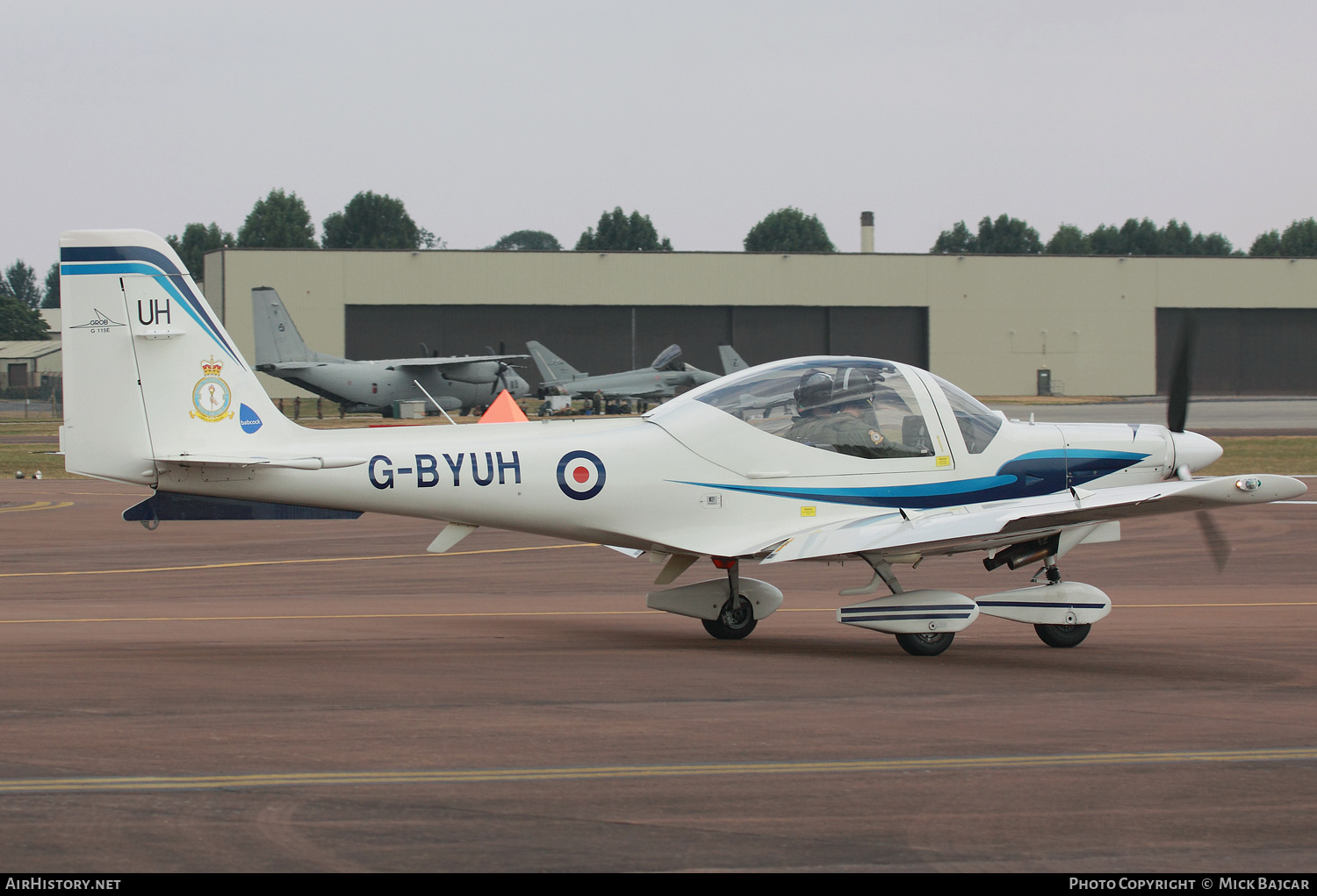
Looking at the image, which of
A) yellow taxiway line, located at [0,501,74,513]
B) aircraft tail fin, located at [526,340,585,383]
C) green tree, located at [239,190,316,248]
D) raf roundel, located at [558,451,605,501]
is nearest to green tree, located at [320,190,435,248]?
green tree, located at [239,190,316,248]

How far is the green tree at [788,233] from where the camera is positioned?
15662 cm

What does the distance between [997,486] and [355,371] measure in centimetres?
4284

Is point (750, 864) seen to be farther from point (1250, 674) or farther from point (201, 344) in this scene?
point (201, 344)

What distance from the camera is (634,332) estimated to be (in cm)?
7919

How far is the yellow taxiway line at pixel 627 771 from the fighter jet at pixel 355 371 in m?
41.9

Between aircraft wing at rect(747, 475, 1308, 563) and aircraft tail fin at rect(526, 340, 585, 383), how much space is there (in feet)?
168

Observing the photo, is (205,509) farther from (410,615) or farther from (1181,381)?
(1181,381)

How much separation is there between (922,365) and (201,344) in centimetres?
7216

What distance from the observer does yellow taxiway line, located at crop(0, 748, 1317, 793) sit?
643cm

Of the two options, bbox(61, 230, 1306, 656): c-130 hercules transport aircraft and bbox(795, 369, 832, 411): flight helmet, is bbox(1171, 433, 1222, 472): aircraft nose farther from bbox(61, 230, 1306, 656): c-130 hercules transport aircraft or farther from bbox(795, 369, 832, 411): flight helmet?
bbox(795, 369, 832, 411): flight helmet

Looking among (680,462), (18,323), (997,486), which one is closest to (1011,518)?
(997,486)

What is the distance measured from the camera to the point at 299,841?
18.2ft

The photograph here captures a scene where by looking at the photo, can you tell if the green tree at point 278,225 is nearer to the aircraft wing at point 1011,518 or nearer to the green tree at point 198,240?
the green tree at point 198,240

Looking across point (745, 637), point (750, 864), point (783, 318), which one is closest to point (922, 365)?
point (783, 318)
